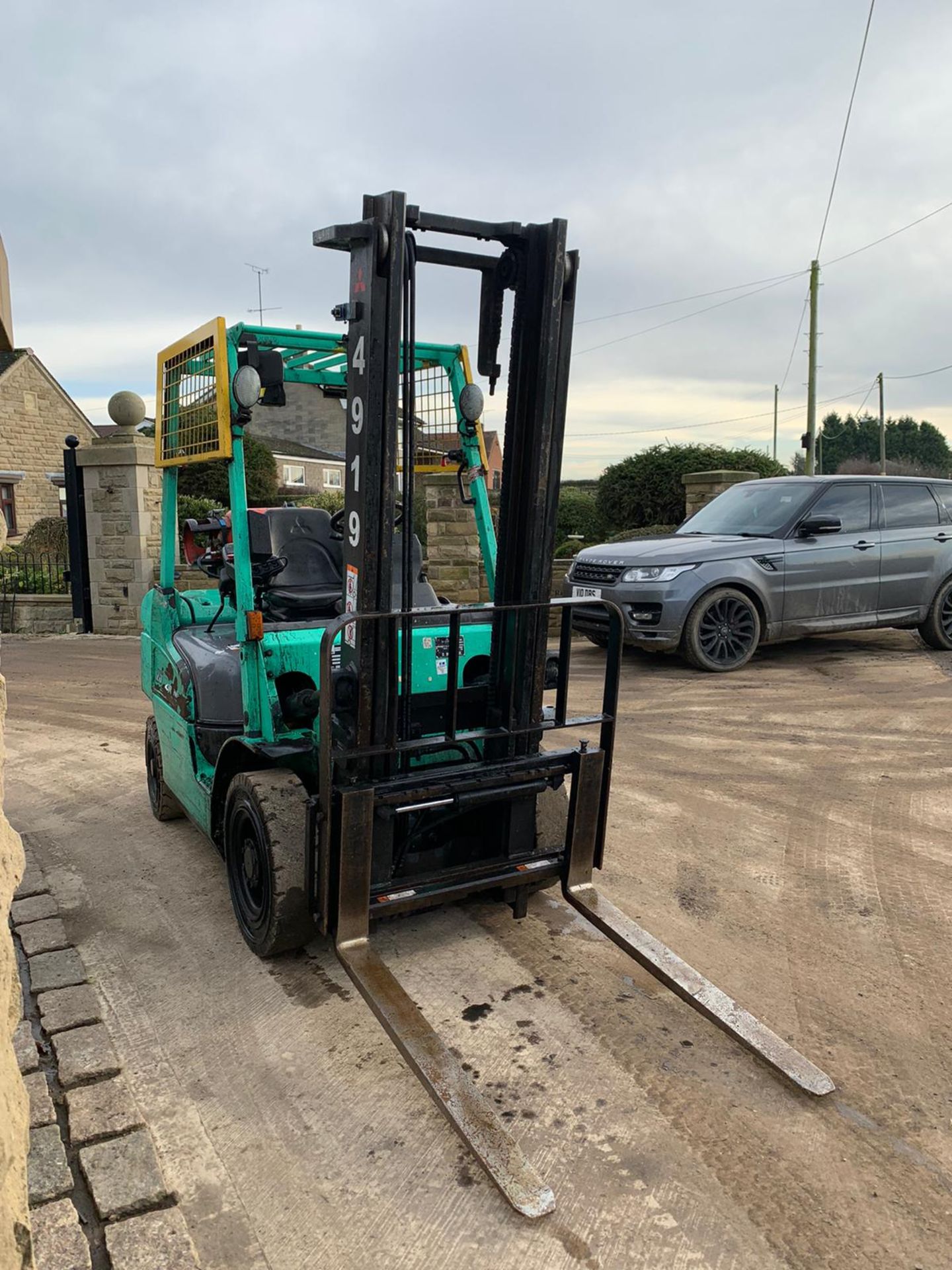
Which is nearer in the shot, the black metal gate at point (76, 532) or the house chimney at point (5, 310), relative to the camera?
the house chimney at point (5, 310)

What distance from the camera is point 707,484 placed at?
46.9 ft

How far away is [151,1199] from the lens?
2.59 meters

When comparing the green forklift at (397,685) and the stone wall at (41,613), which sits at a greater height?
the green forklift at (397,685)

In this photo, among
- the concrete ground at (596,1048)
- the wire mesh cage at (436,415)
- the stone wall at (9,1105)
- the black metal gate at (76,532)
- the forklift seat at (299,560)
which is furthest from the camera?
the black metal gate at (76,532)

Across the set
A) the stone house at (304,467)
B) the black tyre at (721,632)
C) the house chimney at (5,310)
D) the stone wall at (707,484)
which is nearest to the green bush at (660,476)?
the stone wall at (707,484)

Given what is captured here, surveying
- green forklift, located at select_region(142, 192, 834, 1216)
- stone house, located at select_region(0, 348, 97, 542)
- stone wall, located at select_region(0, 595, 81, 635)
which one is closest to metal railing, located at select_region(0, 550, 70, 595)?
stone wall, located at select_region(0, 595, 81, 635)

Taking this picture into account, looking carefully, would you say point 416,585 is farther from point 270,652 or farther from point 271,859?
point 271,859

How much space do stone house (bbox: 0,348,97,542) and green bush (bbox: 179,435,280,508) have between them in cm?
813

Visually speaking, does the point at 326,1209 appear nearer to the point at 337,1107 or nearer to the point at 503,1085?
the point at 337,1107

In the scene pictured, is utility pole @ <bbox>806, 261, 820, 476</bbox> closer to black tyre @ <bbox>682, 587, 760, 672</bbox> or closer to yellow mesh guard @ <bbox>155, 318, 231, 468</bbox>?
black tyre @ <bbox>682, 587, 760, 672</bbox>

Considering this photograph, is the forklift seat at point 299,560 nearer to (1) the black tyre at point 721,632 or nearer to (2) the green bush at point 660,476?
(1) the black tyre at point 721,632

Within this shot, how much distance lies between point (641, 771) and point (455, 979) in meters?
3.13

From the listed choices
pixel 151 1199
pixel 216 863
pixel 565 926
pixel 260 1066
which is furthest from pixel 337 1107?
pixel 216 863

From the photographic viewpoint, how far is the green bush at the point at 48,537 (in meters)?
17.6
